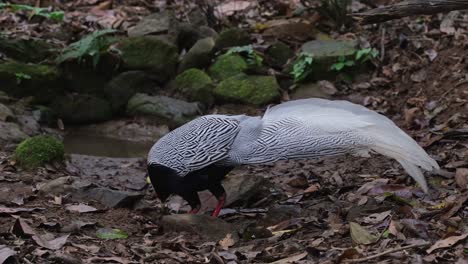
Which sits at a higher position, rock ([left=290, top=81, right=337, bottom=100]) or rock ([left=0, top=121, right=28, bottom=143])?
rock ([left=0, top=121, right=28, bottom=143])

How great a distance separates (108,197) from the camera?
5.70m

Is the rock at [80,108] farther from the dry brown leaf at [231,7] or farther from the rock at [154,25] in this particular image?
the dry brown leaf at [231,7]

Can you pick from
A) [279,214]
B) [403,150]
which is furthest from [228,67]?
[403,150]

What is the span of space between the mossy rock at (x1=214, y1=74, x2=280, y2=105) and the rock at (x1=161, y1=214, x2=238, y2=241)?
154 inches

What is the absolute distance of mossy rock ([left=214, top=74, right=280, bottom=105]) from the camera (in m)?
8.83

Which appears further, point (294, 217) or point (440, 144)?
point (440, 144)

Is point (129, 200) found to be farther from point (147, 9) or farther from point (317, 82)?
point (147, 9)

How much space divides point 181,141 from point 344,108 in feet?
3.69

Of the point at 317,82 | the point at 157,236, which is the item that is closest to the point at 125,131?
the point at 317,82

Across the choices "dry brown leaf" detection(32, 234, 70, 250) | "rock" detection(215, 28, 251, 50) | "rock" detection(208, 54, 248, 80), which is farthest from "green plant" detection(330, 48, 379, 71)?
"dry brown leaf" detection(32, 234, 70, 250)

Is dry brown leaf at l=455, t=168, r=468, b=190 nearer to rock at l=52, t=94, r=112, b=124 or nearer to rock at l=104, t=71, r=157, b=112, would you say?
rock at l=104, t=71, r=157, b=112

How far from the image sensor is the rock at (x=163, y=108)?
872 centimetres

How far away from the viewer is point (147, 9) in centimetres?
1120

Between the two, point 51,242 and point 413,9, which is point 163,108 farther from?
point 51,242
